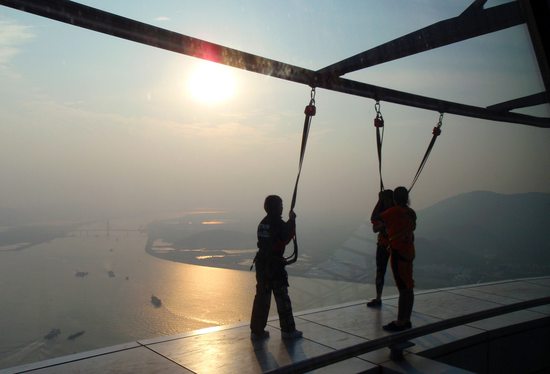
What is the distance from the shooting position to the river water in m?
52.0

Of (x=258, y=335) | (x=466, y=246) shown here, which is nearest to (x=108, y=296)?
(x=466, y=246)

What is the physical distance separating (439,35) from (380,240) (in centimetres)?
312

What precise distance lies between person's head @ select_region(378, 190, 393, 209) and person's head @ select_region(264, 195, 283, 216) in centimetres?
172

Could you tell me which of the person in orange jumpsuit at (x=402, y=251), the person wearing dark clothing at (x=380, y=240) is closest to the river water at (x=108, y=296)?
the person wearing dark clothing at (x=380, y=240)

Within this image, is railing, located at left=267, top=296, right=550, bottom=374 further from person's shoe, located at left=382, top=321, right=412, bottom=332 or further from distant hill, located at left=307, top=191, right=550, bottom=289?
distant hill, located at left=307, top=191, right=550, bottom=289

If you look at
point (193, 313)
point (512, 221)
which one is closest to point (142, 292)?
point (193, 313)

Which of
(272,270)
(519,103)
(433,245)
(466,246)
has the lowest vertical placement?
(466,246)

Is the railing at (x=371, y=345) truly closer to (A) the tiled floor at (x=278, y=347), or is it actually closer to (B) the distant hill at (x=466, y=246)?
(A) the tiled floor at (x=278, y=347)

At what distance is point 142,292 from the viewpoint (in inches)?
2675

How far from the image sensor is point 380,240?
262 inches

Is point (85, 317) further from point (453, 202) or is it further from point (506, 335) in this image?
point (506, 335)

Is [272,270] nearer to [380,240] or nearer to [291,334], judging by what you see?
[291,334]

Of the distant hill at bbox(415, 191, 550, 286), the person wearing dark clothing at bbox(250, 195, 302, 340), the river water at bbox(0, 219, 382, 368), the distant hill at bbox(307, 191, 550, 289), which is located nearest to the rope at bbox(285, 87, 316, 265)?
the person wearing dark clothing at bbox(250, 195, 302, 340)

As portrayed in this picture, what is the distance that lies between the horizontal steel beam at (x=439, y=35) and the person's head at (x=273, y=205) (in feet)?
5.43
